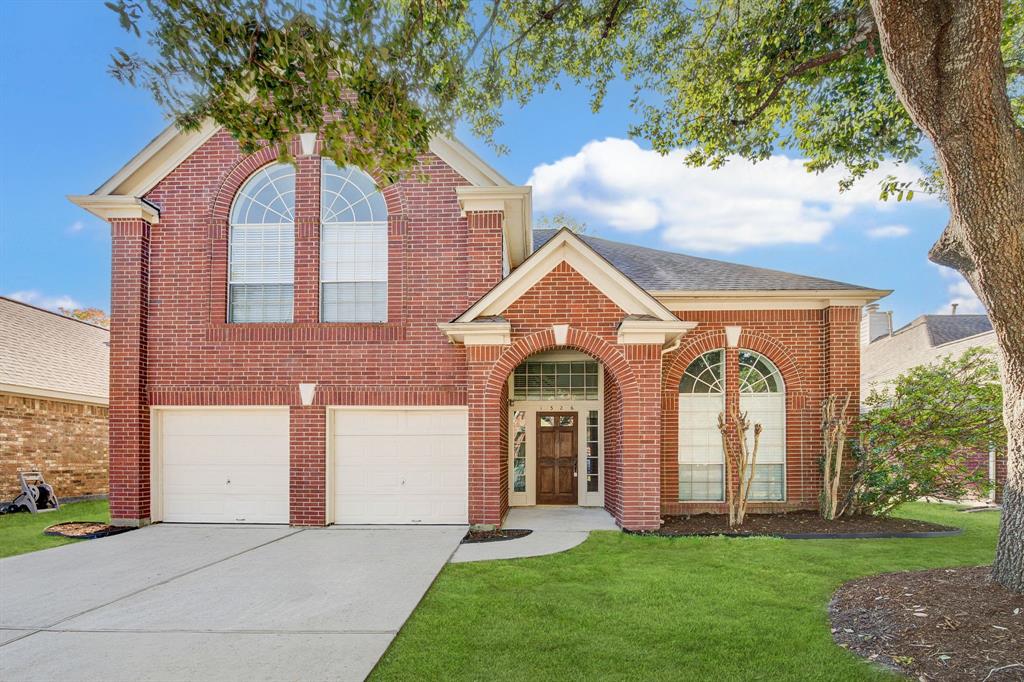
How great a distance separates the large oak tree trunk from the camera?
5.82 metres

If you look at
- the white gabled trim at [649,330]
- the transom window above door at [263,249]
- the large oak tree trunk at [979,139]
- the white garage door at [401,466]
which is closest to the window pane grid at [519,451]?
the white garage door at [401,466]

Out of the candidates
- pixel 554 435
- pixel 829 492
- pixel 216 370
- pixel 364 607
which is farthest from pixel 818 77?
pixel 216 370

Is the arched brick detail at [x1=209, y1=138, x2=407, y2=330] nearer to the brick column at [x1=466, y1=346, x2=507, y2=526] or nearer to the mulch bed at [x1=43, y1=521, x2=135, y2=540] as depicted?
the brick column at [x1=466, y1=346, x2=507, y2=526]

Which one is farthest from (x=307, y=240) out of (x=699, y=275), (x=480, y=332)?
(x=699, y=275)

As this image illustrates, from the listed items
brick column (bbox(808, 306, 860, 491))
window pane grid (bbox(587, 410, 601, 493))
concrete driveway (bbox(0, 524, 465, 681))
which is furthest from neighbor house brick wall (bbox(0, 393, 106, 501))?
brick column (bbox(808, 306, 860, 491))

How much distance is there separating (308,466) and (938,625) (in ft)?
31.4

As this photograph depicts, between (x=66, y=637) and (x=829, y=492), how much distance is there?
1146cm

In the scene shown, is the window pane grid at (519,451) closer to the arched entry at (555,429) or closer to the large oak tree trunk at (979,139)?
the arched entry at (555,429)

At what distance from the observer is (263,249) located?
12.0m

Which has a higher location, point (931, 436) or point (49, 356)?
point (49, 356)

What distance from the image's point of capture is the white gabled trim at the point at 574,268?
10.6m

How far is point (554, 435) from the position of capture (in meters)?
13.7

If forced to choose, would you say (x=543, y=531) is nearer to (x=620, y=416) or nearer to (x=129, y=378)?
(x=620, y=416)

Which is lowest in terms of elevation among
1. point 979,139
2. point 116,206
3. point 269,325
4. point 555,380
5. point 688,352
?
point 555,380
